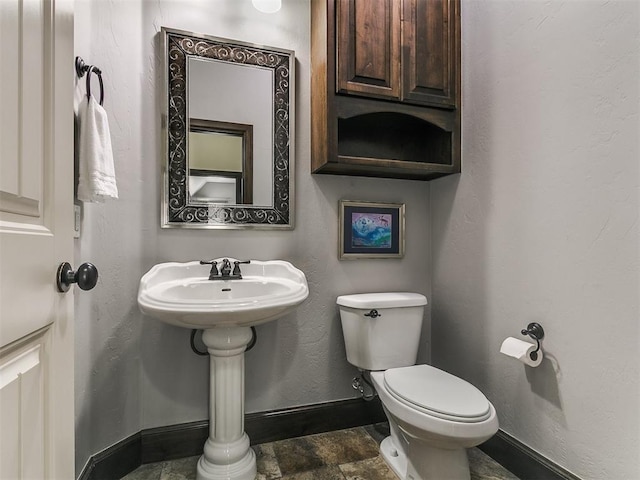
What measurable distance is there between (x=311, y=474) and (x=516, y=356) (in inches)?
39.8

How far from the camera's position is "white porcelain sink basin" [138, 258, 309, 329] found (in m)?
1.12

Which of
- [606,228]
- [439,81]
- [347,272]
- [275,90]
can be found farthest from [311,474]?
[439,81]

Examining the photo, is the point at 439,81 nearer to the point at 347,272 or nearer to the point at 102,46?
the point at 347,272

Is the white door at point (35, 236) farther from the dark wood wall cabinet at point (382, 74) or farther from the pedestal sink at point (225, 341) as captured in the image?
the dark wood wall cabinet at point (382, 74)

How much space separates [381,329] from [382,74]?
1250 mm

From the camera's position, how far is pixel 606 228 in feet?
3.76

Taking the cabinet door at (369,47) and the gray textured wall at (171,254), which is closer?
the gray textured wall at (171,254)

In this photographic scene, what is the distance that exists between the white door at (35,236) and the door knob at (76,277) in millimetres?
20

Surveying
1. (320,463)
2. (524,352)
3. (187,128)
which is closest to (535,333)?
(524,352)

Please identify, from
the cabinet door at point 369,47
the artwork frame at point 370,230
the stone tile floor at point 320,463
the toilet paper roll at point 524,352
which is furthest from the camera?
the artwork frame at point 370,230

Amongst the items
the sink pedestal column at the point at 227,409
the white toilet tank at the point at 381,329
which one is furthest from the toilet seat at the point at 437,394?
the sink pedestal column at the point at 227,409

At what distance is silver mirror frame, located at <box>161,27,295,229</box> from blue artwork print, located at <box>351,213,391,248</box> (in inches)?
14.7

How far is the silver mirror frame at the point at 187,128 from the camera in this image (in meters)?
1.58

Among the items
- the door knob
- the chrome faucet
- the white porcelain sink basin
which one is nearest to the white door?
the door knob
